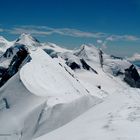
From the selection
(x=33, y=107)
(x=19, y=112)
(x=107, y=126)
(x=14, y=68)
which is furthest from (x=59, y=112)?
(x=14, y=68)

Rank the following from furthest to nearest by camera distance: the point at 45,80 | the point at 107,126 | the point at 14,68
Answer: the point at 14,68 → the point at 45,80 → the point at 107,126

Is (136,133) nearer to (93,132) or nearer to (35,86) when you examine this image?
(93,132)

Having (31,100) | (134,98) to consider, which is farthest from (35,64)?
(134,98)

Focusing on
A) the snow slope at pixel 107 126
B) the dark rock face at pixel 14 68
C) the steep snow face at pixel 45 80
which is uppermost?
the snow slope at pixel 107 126

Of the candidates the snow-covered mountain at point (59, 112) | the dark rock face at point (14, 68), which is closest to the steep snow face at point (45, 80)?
the snow-covered mountain at point (59, 112)

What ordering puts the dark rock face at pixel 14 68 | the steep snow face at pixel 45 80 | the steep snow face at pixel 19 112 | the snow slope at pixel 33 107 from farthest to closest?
1. the dark rock face at pixel 14 68
2. the steep snow face at pixel 45 80
3. the steep snow face at pixel 19 112
4. the snow slope at pixel 33 107

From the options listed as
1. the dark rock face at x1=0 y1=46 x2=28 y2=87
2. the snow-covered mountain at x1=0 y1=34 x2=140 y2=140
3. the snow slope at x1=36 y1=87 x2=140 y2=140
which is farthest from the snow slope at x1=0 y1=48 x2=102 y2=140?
the dark rock face at x1=0 y1=46 x2=28 y2=87

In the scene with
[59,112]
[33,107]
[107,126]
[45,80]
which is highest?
[107,126]

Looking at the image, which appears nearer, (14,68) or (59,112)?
(59,112)

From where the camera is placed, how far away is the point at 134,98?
2331cm

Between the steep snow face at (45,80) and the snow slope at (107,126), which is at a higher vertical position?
the snow slope at (107,126)

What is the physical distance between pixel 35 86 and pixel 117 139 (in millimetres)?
31612

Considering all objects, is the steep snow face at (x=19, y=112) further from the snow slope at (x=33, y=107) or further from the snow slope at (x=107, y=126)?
the snow slope at (x=107, y=126)

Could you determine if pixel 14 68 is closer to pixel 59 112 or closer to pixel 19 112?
pixel 19 112
